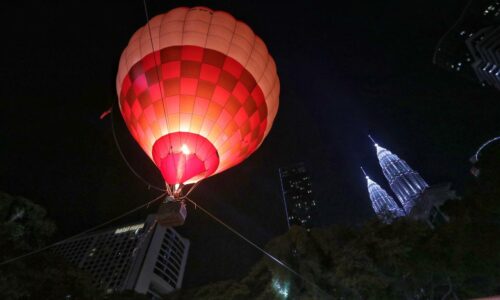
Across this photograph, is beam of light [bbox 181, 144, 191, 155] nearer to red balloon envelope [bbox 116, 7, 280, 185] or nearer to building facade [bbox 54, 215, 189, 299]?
red balloon envelope [bbox 116, 7, 280, 185]

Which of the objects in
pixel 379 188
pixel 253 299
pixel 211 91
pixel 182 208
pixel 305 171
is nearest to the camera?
pixel 182 208

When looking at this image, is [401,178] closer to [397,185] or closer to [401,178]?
[401,178]

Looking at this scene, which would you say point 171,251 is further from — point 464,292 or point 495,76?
point 495,76

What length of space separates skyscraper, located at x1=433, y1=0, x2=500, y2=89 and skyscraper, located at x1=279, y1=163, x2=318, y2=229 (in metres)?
57.0

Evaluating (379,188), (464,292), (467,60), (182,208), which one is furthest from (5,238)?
(379,188)

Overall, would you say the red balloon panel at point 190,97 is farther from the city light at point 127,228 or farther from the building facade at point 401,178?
the building facade at point 401,178

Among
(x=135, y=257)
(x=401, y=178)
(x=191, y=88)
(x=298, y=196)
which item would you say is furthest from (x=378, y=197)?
(x=191, y=88)

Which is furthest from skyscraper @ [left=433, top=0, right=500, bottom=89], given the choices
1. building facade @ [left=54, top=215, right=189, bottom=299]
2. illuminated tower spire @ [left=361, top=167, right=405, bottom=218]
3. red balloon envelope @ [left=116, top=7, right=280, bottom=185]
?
building facade @ [left=54, top=215, right=189, bottom=299]

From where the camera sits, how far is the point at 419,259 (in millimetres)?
10523

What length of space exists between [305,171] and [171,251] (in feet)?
→ 233

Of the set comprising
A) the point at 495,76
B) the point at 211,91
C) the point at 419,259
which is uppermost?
the point at 495,76

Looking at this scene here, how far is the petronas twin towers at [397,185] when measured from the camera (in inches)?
2474

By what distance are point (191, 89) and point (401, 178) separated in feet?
223

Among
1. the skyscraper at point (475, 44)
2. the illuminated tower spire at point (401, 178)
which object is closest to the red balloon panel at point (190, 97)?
the skyscraper at point (475, 44)
